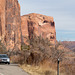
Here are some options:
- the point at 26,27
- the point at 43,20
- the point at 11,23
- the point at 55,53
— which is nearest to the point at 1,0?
the point at 11,23

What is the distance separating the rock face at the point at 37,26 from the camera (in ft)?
326

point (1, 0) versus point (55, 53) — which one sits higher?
point (1, 0)

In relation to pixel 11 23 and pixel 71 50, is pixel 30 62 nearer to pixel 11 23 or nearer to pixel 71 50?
pixel 71 50

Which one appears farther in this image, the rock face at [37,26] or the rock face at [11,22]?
the rock face at [37,26]

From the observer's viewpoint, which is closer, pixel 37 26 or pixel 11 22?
pixel 11 22

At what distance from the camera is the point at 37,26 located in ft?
336

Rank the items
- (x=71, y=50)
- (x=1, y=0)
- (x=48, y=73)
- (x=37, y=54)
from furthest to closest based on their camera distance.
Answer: (x=1, y=0)
(x=37, y=54)
(x=71, y=50)
(x=48, y=73)

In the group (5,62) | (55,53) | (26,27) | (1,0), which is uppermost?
(1,0)

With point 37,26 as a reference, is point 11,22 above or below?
above

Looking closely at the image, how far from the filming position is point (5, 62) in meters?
25.4

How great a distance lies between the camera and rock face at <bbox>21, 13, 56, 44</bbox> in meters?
99.4

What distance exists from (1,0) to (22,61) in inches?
1883

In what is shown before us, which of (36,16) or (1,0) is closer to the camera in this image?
(1,0)

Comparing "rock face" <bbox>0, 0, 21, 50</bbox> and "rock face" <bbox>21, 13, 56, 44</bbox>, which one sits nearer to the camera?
"rock face" <bbox>0, 0, 21, 50</bbox>
